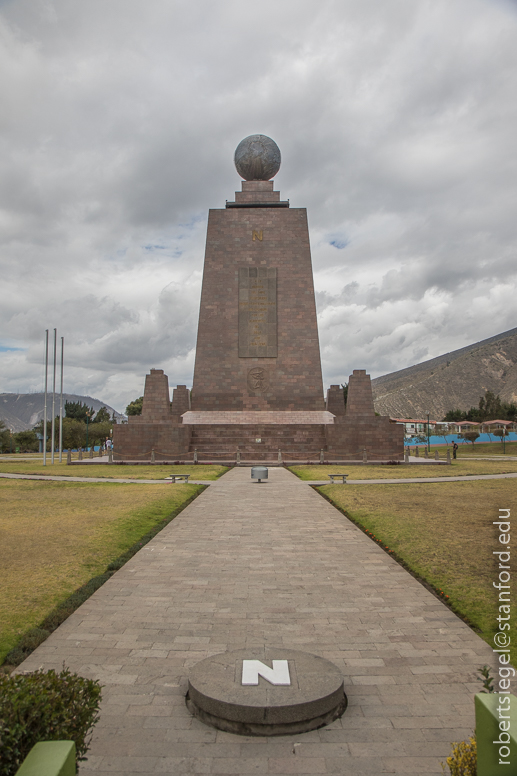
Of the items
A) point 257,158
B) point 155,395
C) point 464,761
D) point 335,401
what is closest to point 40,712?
point 464,761

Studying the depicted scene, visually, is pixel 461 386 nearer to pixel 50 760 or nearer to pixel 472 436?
pixel 472 436

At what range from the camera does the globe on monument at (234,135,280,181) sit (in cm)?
3278

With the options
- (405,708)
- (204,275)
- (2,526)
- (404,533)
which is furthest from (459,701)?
(204,275)

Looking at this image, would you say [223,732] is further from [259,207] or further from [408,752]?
[259,207]

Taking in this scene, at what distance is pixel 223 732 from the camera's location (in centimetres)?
335

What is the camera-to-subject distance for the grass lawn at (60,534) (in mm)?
5793

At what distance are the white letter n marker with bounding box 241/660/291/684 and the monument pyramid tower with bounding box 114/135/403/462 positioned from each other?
72.7 feet

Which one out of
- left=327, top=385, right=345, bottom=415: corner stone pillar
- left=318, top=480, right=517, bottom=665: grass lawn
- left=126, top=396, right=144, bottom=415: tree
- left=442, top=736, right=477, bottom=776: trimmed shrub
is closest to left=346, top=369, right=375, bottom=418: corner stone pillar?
left=327, top=385, right=345, bottom=415: corner stone pillar

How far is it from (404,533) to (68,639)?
612 cm

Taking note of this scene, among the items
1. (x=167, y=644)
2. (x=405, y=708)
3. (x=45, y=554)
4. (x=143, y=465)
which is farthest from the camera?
(x=143, y=465)

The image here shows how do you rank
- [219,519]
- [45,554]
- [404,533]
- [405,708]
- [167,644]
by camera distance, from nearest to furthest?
[405,708], [167,644], [45,554], [404,533], [219,519]

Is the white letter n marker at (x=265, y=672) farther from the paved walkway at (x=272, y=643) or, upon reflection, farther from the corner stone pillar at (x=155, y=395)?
the corner stone pillar at (x=155, y=395)

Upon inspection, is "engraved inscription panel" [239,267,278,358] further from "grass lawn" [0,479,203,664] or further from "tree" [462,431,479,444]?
"tree" [462,431,479,444]

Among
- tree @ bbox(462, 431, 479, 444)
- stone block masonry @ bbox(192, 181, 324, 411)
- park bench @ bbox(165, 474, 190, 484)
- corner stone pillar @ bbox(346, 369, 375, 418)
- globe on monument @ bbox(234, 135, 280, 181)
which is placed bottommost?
park bench @ bbox(165, 474, 190, 484)
